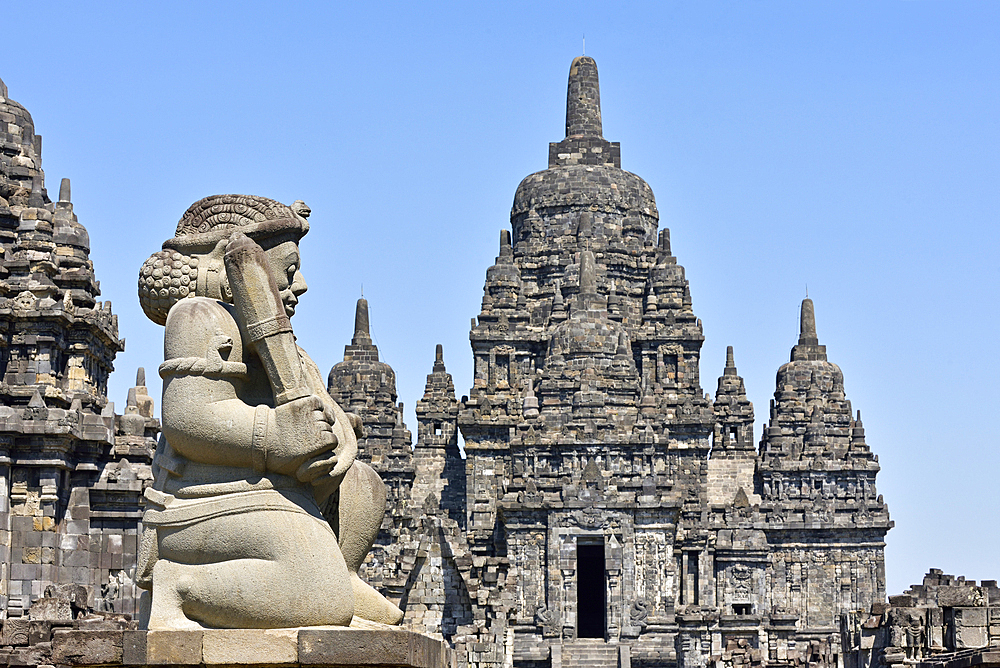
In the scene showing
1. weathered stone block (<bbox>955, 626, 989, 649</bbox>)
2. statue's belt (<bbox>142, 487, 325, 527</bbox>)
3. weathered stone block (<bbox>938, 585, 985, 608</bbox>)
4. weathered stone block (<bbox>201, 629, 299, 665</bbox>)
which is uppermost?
weathered stone block (<bbox>938, 585, 985, 608</bbox>)

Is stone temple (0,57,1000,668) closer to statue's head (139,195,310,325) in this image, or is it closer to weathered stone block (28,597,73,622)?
weathered stone block (28,597,73,622)

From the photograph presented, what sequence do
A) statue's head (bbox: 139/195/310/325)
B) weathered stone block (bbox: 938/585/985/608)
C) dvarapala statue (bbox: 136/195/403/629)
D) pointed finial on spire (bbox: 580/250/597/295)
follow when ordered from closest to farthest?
dvarapala statue (bbox: 136/195/403/629) → statue's head (bbox: 139/195/310/325) → weathered stone block (bbox: 938/585/985/608) → pointed finial on spire (bbox: 580/250/597/295)

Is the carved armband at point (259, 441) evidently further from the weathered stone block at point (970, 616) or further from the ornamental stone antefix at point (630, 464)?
the ornamental stone antefix at point (630, 464)

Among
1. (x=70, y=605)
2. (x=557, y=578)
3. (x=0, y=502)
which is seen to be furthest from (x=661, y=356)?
(x=70, y=605)

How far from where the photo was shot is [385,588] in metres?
31.5

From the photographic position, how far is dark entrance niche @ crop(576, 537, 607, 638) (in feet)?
175

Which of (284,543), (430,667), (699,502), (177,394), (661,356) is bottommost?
(430,667)

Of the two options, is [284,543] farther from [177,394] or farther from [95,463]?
[95,463]

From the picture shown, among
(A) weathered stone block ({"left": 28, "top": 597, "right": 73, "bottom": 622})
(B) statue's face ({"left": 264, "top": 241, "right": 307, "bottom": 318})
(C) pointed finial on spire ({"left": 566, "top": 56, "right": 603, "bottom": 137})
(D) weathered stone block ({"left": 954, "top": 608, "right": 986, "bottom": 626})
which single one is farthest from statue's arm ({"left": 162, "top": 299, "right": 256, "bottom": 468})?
(C) pointed finial on spire ({"left": 566, "top": 56, "right": 603, "bottom": 137})

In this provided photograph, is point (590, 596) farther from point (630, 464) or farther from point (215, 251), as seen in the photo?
point (215, 251)

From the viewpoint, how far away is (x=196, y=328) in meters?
9.52

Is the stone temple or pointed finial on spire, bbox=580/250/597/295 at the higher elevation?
pointed finial on spire, bbox=580/250/597/295

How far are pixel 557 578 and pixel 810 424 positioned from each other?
63.9 feet

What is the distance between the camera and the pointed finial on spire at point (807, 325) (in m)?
71.1
